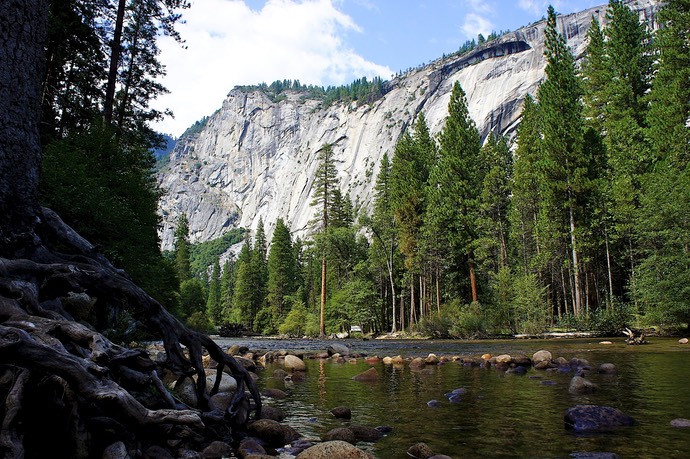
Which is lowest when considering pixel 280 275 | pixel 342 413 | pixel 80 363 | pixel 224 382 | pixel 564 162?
pixel 342 413

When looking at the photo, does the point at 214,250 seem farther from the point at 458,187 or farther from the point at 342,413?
the point at 342,413

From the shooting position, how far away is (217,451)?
4434mm

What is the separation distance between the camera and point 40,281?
416 cm

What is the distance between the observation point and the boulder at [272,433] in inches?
214

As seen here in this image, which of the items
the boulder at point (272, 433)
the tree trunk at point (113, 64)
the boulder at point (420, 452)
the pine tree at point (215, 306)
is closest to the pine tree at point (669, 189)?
the boulder at point (420, 452)

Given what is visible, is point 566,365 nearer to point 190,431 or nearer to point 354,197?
point 190,431

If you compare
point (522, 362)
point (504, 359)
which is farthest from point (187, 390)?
point (522, 362)

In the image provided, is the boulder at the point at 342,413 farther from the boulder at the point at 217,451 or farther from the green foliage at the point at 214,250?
the green foliage at the point at 214,250

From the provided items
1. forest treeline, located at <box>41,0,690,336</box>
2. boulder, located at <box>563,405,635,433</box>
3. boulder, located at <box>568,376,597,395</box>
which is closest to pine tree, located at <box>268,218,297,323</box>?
forest treeline, located at <box>41,0,690,336</box>

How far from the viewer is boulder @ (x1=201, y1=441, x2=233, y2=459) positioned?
432cm

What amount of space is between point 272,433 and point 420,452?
1.92 metres

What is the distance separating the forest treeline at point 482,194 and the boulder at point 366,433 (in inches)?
282

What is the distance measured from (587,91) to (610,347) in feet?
105

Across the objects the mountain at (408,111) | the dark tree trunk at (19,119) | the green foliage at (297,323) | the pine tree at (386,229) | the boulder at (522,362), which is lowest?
the green foliage at (297,323)
